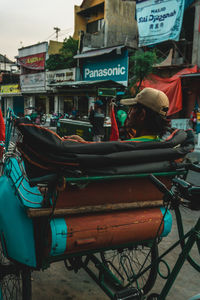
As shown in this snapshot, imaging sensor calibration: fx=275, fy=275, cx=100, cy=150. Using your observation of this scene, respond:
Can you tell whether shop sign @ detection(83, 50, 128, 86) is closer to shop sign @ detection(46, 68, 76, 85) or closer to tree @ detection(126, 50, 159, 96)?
shop sign @ detection(46, 68, 76, 85)

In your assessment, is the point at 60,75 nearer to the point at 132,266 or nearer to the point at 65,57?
the point at 65,57

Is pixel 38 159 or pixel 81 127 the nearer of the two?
pixel 38 159

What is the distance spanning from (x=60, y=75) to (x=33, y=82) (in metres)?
5.03

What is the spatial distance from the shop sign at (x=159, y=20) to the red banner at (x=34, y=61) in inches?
463

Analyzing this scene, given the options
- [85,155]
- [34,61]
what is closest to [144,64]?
[34,61]

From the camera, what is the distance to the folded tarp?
1.49 m

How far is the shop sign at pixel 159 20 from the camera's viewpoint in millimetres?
14742

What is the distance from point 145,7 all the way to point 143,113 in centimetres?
1623

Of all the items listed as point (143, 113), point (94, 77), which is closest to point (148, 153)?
point (143, 113)

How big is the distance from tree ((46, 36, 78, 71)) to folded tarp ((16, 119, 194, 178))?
22390 millimetres

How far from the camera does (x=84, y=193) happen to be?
5.46ft

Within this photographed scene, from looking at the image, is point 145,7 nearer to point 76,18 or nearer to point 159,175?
point 76,18

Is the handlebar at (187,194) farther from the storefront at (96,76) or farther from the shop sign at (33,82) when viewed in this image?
the shop sign at (33,82)

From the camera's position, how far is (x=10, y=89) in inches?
1251
